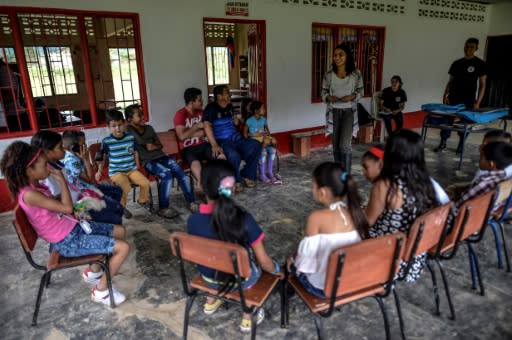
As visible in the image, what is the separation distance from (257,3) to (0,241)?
433 centimetres

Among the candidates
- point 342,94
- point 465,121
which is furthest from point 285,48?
point 465,121

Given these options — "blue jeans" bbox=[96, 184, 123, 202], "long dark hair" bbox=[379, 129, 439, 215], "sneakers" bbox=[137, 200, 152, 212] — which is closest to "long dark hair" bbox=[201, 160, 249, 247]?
"long dark hair" bbox=[379, 129, 439, 215]

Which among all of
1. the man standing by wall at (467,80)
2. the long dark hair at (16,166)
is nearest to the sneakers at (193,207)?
the long dark hair at (16,166)

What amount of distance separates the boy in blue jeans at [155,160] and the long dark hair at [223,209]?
2.05 metres

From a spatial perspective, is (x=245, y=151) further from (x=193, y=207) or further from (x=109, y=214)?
(x=109, y=214)

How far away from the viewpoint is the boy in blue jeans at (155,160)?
145 inches

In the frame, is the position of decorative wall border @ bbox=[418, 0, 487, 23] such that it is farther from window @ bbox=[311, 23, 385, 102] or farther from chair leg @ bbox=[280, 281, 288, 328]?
chair leg @ bbox=[280, 281, 288, 328]

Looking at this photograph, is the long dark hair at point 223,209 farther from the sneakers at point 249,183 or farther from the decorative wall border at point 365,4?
the decorative wall border at point 365,4

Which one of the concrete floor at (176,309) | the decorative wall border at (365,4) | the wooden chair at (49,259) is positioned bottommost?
the concrete floor at (176,309)

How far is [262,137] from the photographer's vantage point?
4676mm

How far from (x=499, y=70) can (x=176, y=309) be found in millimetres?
9978

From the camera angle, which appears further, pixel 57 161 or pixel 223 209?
pixel 57 161

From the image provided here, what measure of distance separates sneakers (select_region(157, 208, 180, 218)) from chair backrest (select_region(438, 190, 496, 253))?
254 centimetres

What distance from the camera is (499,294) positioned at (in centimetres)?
232
